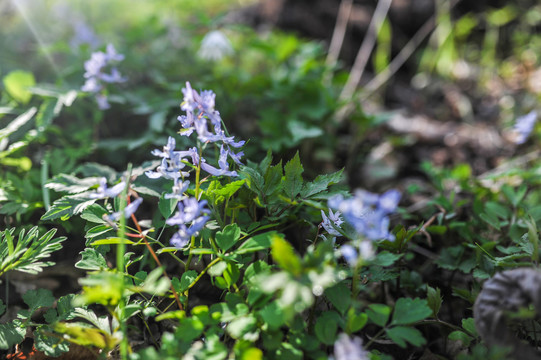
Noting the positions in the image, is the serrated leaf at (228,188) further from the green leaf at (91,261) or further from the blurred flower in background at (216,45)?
the blurred flower in background at (216,45)

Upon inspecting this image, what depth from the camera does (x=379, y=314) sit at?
104cm

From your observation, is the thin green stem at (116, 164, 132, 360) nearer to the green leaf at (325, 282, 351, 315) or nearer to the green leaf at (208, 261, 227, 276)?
the green leaf at (208, 261, 227, 276)

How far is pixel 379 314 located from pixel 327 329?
0.50ft

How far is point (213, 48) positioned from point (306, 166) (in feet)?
3.64

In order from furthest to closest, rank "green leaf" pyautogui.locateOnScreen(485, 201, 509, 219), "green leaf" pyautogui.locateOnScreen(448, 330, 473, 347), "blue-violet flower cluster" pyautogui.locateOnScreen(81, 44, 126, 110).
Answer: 1. "blue-violet flower cluster" pyautogui.locateOnScreen(81, 44, 126, 110)
2. "green leaf" pyautogui.locateOnScreen(485, 201, 509, 219)
3. "green leaf" pyautogui.locateOnScreen(448, 330, 473, 347)

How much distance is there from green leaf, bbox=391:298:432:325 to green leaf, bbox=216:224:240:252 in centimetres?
52

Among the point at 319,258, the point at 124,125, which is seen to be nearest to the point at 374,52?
the point at 124,125

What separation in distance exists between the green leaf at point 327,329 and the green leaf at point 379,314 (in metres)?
0.10

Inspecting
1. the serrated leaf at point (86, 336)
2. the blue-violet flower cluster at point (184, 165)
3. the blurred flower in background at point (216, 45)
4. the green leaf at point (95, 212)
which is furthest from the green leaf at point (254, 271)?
the blurred flower in background at point (216, 45)

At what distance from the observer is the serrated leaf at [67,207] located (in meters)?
1.28

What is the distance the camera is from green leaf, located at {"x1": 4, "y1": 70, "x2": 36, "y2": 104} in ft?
6.79

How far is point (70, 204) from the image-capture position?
4.33ft

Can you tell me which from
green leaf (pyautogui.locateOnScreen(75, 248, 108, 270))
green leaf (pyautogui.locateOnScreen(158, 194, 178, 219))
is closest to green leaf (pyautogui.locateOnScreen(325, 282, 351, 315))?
green leaf (pyautogui.locateOnScreen(158, 194, 178, 219))

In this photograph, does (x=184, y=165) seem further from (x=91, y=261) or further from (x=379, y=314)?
(x=379, y=314)
